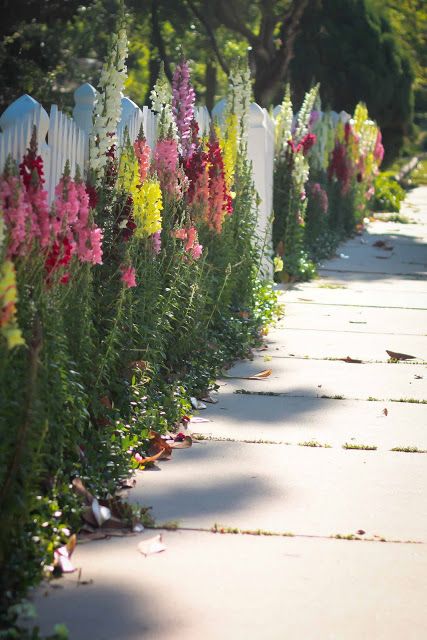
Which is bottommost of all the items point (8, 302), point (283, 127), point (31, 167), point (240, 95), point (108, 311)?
point (108, 311)

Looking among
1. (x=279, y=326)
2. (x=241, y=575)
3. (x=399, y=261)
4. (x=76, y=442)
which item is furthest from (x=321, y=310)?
(x=241, y=575)

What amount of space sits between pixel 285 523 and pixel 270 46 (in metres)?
18.0

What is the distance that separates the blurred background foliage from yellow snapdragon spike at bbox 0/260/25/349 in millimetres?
13850

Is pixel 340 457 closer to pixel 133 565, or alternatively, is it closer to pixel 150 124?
pixel 133 565

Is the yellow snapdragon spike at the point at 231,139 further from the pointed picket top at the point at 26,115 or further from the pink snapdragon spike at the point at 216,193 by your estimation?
the pointed picket top at the point at 26,115

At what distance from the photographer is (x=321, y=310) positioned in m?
9.43

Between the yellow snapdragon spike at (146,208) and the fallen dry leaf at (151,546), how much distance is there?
2042 millimetres

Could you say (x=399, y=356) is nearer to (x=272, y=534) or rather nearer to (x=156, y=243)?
(x=156, y=243)

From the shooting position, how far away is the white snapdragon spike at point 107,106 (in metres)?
5.76

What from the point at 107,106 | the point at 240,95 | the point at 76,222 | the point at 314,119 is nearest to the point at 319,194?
the point at 314,119

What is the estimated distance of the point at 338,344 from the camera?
793cm

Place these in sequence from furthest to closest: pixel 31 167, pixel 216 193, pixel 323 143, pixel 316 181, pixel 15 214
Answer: pixel 323 143 → pixel 316 181 → pixel 216 193 → pixel 31 167 → pixel 15 214

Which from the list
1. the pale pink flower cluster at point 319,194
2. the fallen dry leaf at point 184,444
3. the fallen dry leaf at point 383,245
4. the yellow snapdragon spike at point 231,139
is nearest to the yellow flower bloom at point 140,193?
the fallen dry leaf at point 184,444

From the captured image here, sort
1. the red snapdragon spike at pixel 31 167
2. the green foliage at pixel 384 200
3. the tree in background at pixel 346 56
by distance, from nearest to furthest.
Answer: the red snapdragon spike at pixel 31 167, the green foliage at pixel 384 200, the tree in background at pixel 346 56
